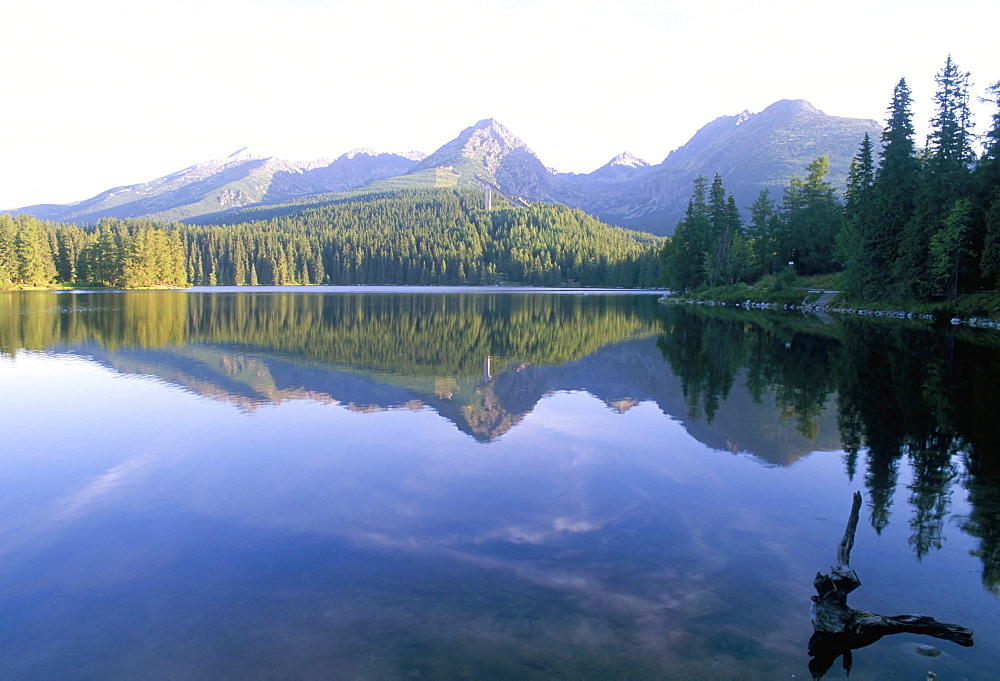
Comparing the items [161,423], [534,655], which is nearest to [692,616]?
[534,655]

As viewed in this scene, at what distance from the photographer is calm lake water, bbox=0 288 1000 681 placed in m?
6.89

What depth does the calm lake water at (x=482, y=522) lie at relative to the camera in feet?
22.6

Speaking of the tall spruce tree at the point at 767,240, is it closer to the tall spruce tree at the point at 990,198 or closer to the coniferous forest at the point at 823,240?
the coniferous forest at the point at 823,240

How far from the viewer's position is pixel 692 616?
7.54 meters

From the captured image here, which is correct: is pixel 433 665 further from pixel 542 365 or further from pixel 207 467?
pixel 542 365

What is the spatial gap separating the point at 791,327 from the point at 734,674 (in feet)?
149

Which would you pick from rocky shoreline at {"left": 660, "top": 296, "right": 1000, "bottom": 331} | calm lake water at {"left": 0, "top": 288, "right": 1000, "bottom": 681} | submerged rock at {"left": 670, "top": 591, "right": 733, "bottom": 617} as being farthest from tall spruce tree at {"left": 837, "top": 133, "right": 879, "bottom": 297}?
submerged rock at {"left": 670, "top": 591, "right": 733, "bottom": 617}

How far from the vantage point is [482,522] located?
10.4 metres

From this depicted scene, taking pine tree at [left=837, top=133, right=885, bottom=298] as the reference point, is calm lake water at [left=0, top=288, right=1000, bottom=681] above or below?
below

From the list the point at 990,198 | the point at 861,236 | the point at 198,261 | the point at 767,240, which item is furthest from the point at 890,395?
the point at 198,261

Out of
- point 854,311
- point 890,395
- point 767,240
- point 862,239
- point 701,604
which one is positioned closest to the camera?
point 701,604

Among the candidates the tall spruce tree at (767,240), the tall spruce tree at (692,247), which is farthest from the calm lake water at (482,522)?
the tall spruce tree at (692,247)

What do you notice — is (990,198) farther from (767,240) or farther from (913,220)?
(767,240)

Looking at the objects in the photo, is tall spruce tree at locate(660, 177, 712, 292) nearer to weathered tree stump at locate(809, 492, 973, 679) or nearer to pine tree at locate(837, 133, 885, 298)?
pine tree at locate(837, 133, 885, 298)
